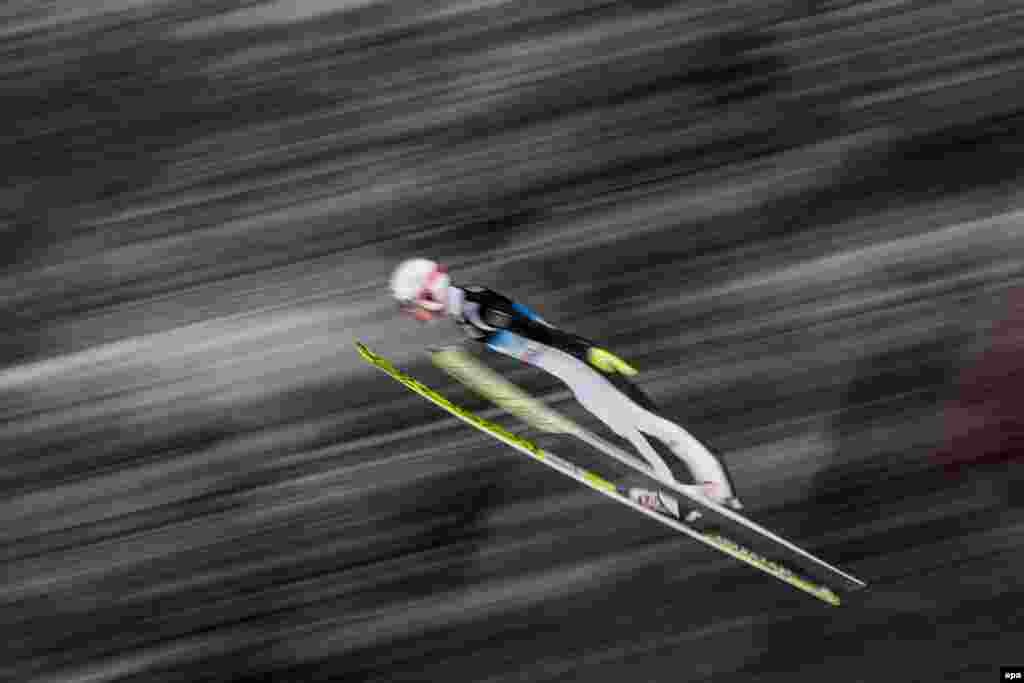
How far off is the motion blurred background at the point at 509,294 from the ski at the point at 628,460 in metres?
0.13

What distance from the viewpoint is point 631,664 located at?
514cm

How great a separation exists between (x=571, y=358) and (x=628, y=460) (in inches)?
25.5

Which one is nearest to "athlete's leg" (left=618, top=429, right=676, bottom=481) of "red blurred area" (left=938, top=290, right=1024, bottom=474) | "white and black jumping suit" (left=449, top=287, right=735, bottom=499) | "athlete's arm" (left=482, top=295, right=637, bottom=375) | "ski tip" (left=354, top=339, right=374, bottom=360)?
"white and black jumping suit" (left=449, top=287, right=735, bottom=499)

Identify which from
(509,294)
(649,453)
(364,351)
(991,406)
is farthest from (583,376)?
(991,406)

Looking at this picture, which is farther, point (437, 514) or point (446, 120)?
point (446, 120)

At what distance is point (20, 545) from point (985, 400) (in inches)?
201

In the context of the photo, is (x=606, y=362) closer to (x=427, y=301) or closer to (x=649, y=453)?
(x=649, y=453)

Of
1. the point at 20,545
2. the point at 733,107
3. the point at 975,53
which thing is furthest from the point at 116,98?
the point at 975,53

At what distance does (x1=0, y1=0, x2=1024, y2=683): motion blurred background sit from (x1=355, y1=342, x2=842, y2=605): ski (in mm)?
165

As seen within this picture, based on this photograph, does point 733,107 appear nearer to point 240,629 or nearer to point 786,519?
point 786,519

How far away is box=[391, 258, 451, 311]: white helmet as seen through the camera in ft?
15.7

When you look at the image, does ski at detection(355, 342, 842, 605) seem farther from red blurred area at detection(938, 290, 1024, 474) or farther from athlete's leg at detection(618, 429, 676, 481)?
red blurred area at detection(938, 290, 1024, 474)

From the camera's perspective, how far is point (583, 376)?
4.79m

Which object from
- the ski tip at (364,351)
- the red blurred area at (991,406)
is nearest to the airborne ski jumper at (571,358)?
the ski tip at (364,351)
